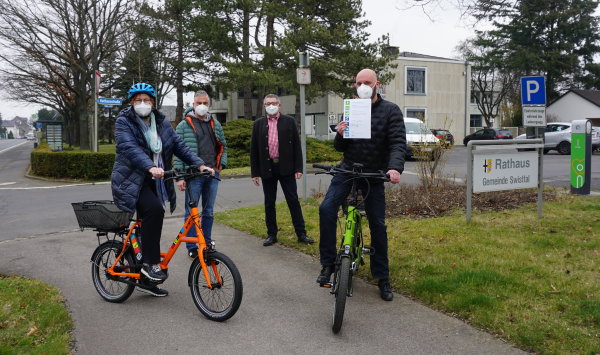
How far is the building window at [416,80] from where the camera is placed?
4325cm

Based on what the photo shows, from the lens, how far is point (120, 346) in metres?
3.86

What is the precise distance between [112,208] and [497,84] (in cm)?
6253

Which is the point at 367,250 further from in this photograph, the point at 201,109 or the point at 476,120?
the point at 476,120

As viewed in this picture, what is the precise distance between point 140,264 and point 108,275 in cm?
41

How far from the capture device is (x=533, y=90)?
881 centimetres

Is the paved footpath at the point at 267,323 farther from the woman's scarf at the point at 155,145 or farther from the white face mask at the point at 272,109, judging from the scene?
the white face mask at the point at 272,109

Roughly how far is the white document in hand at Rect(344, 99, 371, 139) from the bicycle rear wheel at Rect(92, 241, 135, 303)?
89.1 inches

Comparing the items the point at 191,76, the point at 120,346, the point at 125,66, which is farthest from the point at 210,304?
the point at 125,66

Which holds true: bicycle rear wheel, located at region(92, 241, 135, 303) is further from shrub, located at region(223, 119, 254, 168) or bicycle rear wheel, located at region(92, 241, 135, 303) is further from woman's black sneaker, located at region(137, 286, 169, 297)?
shrub, located at region(223, 119, 254, 168)

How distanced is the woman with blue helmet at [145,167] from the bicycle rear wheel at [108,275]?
0.77 feet

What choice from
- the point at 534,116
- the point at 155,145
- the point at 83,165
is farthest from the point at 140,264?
the point at 83,165

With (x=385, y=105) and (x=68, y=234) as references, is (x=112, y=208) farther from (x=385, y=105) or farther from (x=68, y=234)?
(x=68, y=234)

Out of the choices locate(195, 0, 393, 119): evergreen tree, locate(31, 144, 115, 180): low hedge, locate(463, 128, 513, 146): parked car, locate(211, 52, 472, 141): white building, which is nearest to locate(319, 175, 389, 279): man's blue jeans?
locate(31, 144, 115, 180): low hedge

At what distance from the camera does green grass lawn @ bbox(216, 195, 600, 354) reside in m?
4.00
